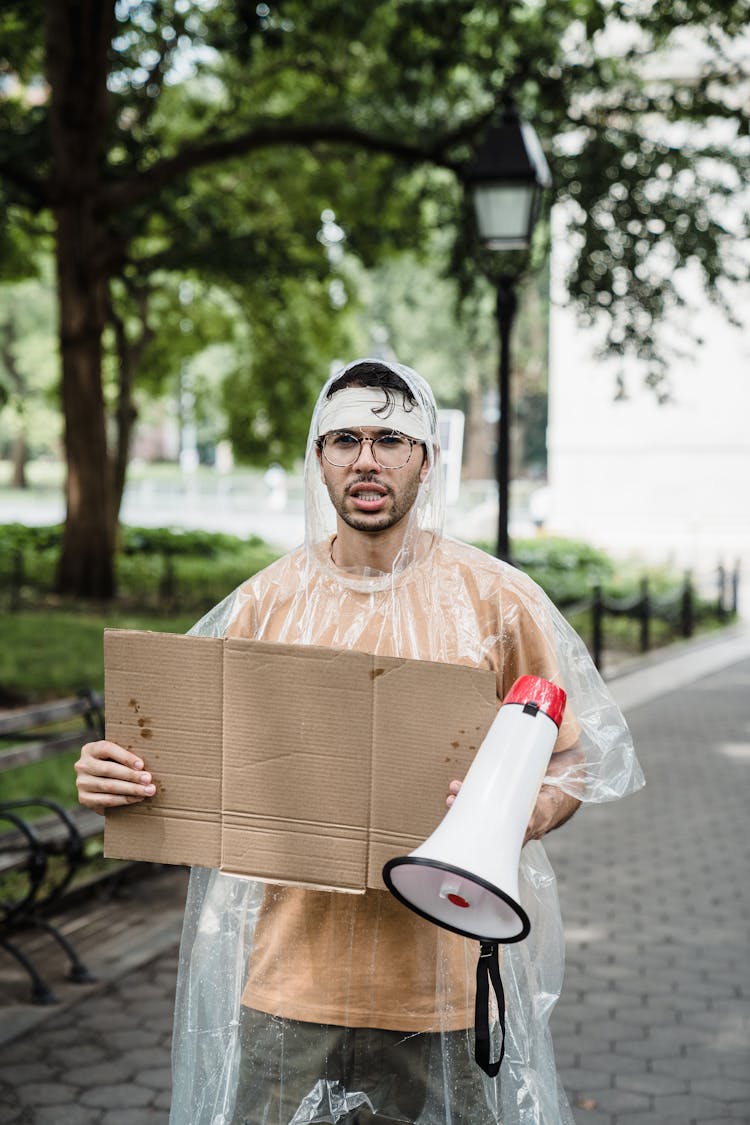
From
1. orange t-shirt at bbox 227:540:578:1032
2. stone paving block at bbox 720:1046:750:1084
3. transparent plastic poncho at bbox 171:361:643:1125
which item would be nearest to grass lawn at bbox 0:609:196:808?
stone paving block at bbox 720:1046:750:1084

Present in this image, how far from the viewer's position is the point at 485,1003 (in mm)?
2254

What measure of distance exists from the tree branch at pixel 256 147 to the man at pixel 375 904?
459 inches

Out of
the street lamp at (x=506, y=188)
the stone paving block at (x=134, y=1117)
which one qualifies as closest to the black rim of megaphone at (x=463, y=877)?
the stone paving block at (x=134, y=1117)

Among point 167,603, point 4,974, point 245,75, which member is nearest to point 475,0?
point 245,75

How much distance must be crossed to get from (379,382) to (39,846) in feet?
10.4

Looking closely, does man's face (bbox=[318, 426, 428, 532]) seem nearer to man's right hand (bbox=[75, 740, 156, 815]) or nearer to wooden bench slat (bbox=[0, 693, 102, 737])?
man's right hand (bbox=[75, 740, 156, 815])

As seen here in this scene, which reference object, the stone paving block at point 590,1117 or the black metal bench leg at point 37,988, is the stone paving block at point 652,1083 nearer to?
the stone paving block at point 590,1117

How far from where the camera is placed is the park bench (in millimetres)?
5027

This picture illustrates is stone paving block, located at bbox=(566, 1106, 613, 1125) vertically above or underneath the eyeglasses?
underneath

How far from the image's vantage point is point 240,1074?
2.47 m

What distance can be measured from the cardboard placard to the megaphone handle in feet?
0.77

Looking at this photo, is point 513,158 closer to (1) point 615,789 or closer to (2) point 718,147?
(1) point 615,789

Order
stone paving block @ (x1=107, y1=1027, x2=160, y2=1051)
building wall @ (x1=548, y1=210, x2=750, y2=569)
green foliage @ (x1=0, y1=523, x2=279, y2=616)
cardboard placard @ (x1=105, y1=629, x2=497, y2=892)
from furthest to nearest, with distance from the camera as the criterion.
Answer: building wall @ (x1=548, y1=210, x2=750, y2=569) → green foliage @ (x1=0, y1=523, x2=279, y2=616) → stone paving block @ (x1=107, y1=1027, x2=160, y2=1051) → cardboard placard @ (x1=105, y1=629, x2=497, y2=892)

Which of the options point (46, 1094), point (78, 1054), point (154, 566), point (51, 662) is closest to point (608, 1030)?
point (78, 1054)
